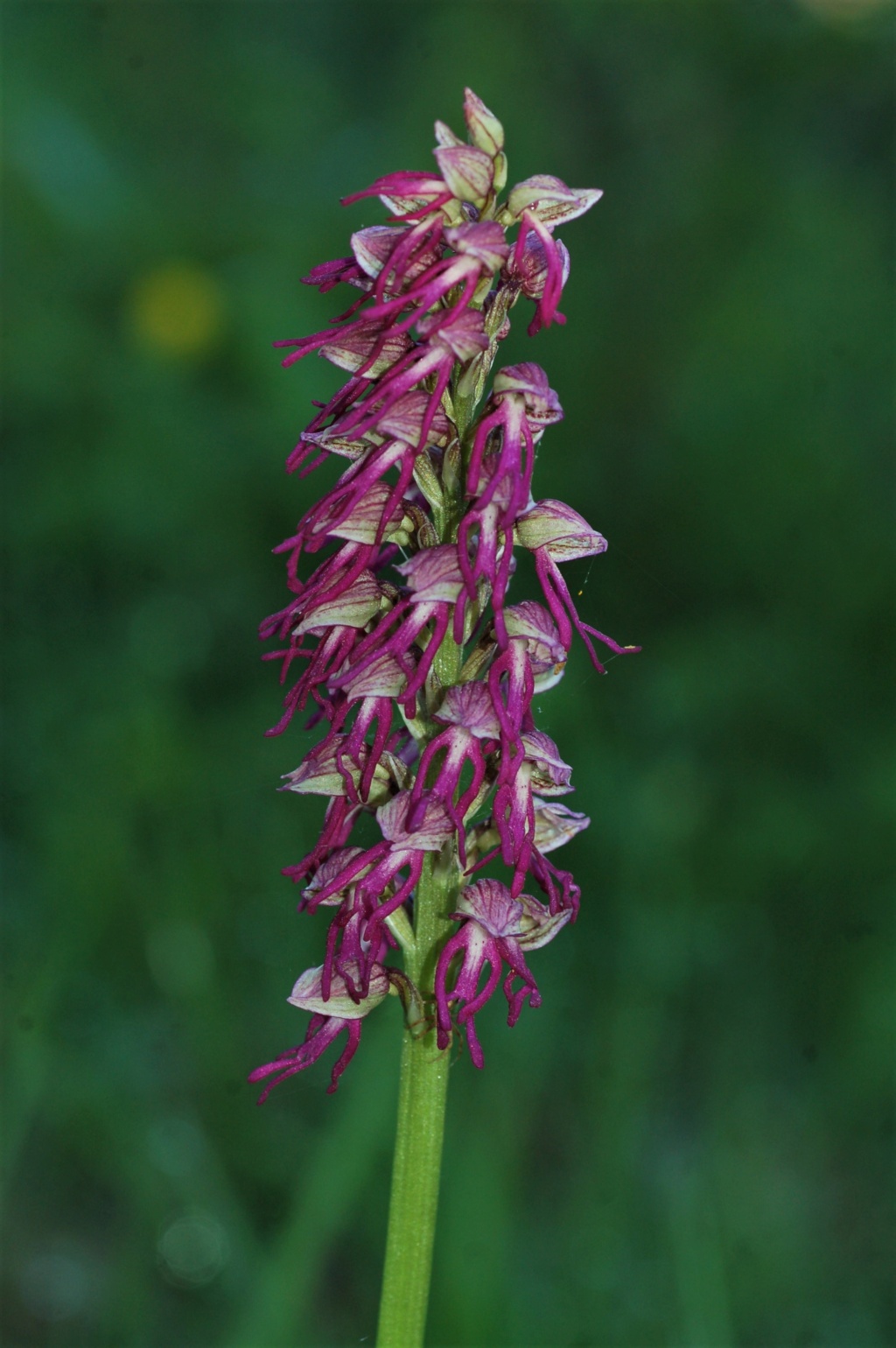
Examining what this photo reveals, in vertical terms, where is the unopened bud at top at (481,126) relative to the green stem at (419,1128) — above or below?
above

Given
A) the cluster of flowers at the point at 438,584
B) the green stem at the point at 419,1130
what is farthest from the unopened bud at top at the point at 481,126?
the green stem at the point at 419,1130

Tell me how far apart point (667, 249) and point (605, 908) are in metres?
4.06


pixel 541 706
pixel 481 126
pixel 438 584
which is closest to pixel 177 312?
pixel 541 706

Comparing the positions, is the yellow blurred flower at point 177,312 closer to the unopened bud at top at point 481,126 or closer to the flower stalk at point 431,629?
the flower stalk at point 431,629

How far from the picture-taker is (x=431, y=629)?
1.83 meters

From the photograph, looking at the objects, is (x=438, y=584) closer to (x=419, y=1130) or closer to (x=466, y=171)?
(x=466, y=171)

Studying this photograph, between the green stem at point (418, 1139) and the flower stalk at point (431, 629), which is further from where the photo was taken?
the green stem at point (418, 1139)

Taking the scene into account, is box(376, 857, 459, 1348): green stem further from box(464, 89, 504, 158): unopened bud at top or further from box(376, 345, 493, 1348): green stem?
box(464, 89, 504, 158): unopened bud at top

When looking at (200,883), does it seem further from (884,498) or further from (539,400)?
(884,498)

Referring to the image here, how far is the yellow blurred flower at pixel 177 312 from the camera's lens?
5.95m

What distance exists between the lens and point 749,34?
7.48 metres

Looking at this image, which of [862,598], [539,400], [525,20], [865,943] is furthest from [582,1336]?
[525,20]

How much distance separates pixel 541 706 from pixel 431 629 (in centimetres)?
345

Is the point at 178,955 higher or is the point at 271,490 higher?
the point at 271,490
